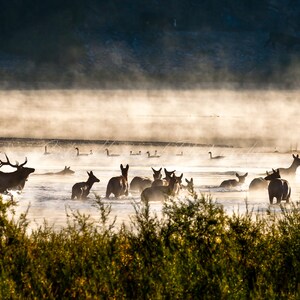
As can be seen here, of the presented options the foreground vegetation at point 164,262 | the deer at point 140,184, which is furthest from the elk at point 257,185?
the foreground vegetation at point 164,262

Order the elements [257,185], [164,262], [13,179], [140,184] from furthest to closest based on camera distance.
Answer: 1. [140,184]
2. [257,185]
3. [13,179]
4. [164,262]

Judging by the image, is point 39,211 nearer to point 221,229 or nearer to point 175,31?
point 221,229

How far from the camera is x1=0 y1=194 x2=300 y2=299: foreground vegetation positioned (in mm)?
14578

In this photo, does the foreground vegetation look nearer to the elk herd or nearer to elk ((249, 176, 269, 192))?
the elk herd

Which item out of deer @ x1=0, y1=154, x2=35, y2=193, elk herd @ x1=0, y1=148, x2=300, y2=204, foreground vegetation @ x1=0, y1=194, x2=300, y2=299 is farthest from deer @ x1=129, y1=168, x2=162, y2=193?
foreground vegetation @ x1=0, y1=194, x2=300, y2=299

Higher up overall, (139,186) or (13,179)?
(139,186)

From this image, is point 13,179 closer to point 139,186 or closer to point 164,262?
point 139,186

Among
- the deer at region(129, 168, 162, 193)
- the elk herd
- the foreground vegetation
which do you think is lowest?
the foreground vegetation

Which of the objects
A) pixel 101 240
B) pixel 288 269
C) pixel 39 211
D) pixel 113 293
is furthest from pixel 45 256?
pixel 39 211

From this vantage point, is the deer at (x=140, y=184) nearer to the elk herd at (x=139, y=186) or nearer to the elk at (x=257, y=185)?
the elk herd at (x=139, y=186)

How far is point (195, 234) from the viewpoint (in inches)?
654

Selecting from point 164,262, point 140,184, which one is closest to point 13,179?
point 140,184

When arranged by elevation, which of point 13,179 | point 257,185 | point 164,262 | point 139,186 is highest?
point 139,186

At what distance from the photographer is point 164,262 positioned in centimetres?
1528
